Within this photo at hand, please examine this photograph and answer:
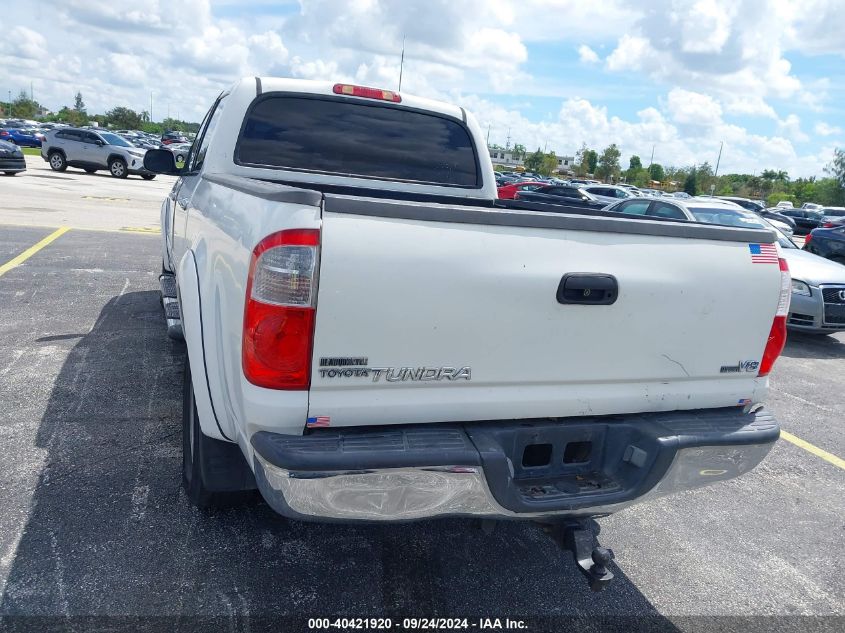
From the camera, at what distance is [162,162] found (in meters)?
5.50

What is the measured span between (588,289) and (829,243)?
1582 centimetres

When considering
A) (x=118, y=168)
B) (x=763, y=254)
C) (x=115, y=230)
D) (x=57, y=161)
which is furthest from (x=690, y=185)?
(x=763, y=254)

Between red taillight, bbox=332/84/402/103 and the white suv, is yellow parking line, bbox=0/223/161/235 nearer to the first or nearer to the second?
red taillight, bbox=332/84/402/103

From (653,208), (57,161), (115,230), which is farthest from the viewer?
(57,161)

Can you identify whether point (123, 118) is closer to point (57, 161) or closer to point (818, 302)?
point (57, 161)

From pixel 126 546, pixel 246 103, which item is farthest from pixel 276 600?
pixel 246 103

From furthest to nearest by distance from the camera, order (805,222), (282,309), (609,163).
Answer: (609,163)
(805,222)
(282,309)

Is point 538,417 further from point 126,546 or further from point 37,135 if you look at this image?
point 37,135

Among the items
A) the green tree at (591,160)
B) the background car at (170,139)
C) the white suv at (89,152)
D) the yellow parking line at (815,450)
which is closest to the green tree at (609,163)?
the green tree at (591,160)

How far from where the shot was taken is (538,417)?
2.67 m

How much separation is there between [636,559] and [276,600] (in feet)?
5.66

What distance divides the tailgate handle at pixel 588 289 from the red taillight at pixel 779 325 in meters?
0.82

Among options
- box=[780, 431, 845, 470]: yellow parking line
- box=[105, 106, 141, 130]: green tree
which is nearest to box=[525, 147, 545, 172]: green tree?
box=[105, 106, 141, 130]: green tree

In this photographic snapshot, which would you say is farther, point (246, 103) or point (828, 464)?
point (828, 464)
